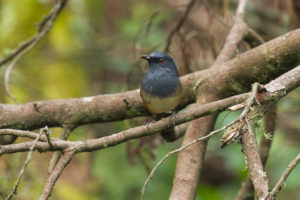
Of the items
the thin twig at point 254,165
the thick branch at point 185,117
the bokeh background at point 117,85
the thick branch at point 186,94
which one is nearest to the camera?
the thin twig at point 254,165

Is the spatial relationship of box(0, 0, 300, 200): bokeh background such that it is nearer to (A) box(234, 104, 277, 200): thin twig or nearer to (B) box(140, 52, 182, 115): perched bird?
(A) box(234, 104, 277, 200): thin twig

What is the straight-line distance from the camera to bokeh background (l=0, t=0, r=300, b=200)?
4473mm

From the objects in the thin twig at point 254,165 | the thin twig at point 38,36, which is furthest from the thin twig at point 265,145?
the thin twig at point 38,36

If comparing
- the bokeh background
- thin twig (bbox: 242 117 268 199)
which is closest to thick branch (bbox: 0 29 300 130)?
the bokeh background

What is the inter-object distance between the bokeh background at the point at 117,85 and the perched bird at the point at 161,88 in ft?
1.94

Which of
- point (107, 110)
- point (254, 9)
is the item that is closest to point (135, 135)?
point (107, 110)

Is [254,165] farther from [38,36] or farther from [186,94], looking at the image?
[38,36]

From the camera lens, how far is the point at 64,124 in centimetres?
363

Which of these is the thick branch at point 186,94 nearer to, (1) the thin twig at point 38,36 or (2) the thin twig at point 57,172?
(1) the thin twig at point 38,36

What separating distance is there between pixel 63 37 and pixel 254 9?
11.9 feet

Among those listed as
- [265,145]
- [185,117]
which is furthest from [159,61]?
[185,117]

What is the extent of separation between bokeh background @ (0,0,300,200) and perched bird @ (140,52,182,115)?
59cm

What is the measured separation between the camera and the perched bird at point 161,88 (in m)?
3.56

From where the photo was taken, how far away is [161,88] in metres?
3.66
